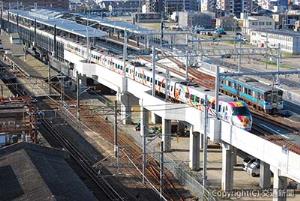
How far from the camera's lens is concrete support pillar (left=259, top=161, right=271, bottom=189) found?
1744 cm

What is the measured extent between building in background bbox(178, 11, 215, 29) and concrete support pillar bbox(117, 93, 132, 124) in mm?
58314

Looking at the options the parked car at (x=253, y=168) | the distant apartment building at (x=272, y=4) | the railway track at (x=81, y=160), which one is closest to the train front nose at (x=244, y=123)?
the parked car at (x=253, y=168)

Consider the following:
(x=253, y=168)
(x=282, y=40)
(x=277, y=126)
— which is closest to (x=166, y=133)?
(x=253, y=168)

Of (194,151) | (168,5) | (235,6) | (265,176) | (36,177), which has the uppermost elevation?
(168,5)

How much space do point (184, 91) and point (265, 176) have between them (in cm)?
504

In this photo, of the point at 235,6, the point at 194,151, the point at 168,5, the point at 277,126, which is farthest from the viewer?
the point at 168,5

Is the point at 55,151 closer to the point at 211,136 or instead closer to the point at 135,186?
the point at 135,186

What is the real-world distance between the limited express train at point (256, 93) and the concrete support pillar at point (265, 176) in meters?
3.72

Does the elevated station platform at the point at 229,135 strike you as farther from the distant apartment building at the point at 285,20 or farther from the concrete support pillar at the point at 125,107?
the distant apartment building at the point at 285,20

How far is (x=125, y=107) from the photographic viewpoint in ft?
88.6

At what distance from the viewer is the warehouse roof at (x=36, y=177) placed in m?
13.2

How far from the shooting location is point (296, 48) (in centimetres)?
5419

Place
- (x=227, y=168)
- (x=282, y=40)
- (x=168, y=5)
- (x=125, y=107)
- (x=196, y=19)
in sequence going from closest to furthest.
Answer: (x=227, y=168), (x=125, y=107), (x=282, y=40), (x=196, y=19), (x=168, y=5)

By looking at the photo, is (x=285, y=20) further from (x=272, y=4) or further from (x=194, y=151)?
(x=194, y=151)
